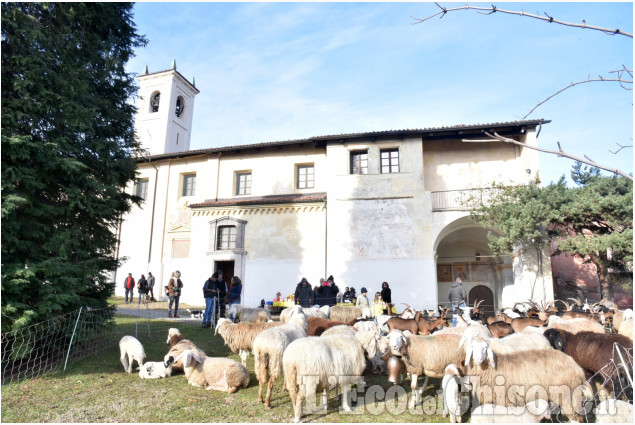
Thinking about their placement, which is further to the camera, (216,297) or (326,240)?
(326,240)

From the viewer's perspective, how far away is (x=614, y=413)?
4.66 m

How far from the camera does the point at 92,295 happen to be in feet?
30.0

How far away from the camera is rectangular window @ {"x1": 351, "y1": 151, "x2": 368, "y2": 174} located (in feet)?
68.0

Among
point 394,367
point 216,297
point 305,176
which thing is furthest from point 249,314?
point 305,176

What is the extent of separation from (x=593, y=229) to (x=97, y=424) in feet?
59.3

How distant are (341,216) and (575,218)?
10.2m

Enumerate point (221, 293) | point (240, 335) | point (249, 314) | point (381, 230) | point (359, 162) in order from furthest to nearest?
1. point (359, 162)
2. point (381, 230)
3. point (221, 293)
4. point (249, 314)
5. point (240, 335)

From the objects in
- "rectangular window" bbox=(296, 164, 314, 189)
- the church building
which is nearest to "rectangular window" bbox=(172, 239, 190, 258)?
the church building

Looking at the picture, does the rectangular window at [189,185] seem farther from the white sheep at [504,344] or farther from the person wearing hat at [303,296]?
the white sheep at [504,344]

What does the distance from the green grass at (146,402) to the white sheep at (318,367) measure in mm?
411

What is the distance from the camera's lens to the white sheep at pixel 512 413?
459 cm

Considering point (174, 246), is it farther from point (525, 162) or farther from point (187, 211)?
point (525, 162)

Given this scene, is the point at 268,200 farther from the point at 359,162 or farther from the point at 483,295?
the point at 483,295

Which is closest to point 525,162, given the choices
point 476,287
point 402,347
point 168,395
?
point 476,287
